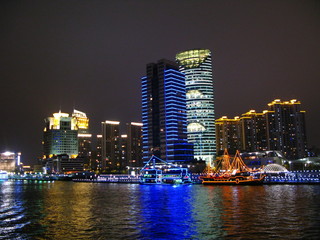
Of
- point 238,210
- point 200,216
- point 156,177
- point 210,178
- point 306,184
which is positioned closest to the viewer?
point 200,216

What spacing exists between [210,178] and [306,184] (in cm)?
3724

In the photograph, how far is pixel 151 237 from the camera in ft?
129

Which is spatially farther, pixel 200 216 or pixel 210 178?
pixel 210 178

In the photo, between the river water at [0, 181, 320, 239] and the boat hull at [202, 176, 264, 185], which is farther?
the boat hull at [202, 176, 264, 185]

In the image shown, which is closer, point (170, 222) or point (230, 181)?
point (170, 222)

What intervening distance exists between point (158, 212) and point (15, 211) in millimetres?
28041

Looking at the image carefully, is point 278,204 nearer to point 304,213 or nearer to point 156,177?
point 304,213

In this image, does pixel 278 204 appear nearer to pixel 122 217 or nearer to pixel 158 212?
pixel 158 212

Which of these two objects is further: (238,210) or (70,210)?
(70,210)

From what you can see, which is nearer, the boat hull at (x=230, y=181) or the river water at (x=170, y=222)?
the river water at (x=170, y=222)

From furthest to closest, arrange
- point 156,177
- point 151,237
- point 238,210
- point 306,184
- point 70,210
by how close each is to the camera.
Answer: point 156,177 → point 306,184 → point 70,210 → point 238,210 → point 151,237

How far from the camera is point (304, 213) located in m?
53.7

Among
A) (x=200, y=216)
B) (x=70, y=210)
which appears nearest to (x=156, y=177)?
(x=70, y=210)

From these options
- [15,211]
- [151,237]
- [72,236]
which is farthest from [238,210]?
[15,211]
